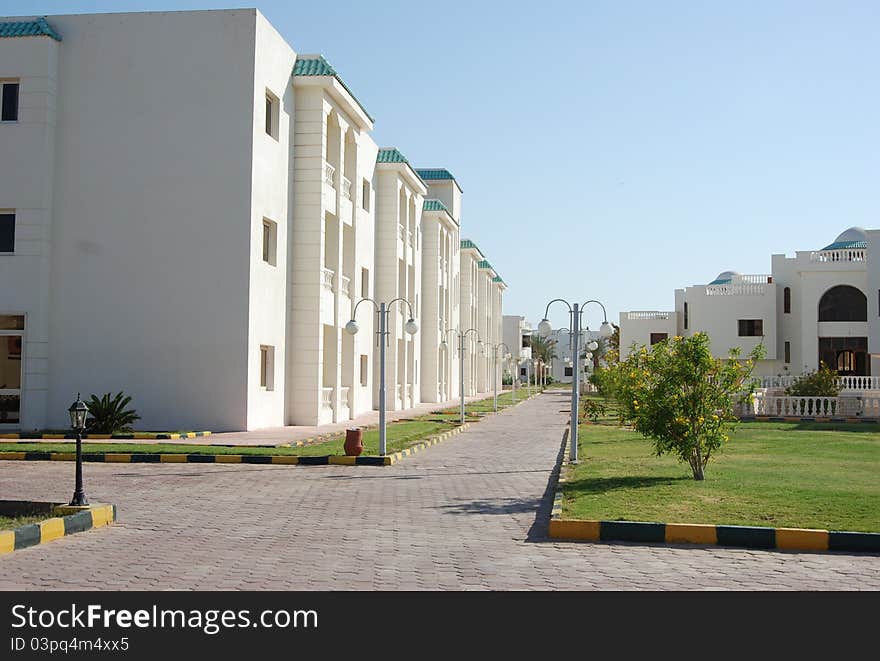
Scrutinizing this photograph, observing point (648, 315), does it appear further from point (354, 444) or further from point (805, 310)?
point (354, 444)

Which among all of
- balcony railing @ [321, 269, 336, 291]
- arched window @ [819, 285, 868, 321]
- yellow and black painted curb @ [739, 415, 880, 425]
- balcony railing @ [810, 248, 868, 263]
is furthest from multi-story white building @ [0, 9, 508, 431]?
balcony railing @ [810, 248, 868, 263]

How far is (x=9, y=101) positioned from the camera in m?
25.2

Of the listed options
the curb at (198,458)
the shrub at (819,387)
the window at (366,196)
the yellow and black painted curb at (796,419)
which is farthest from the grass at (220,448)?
the shrub at (819,387)

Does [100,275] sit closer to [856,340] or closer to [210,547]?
[210,547]

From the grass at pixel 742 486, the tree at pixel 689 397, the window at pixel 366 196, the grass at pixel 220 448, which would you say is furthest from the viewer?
the window at pixel 366 196

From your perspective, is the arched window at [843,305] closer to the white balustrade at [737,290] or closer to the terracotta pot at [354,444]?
the white balustrade at [737,290]

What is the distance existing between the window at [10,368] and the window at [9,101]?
17.4 ft

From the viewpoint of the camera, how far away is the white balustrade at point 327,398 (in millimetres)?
29237

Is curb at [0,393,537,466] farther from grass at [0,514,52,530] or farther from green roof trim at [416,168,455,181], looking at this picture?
green roof trim at [416,168,455,181]

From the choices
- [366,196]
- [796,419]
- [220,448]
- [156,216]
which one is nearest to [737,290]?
[796,419]

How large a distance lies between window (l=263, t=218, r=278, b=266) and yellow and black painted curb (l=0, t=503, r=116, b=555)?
52.0 feet

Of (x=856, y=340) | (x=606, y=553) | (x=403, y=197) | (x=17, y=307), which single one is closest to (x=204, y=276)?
(x=17, y=307)

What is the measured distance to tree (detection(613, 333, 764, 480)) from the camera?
14250 millimetres

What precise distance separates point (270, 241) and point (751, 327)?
3733 centimetres
